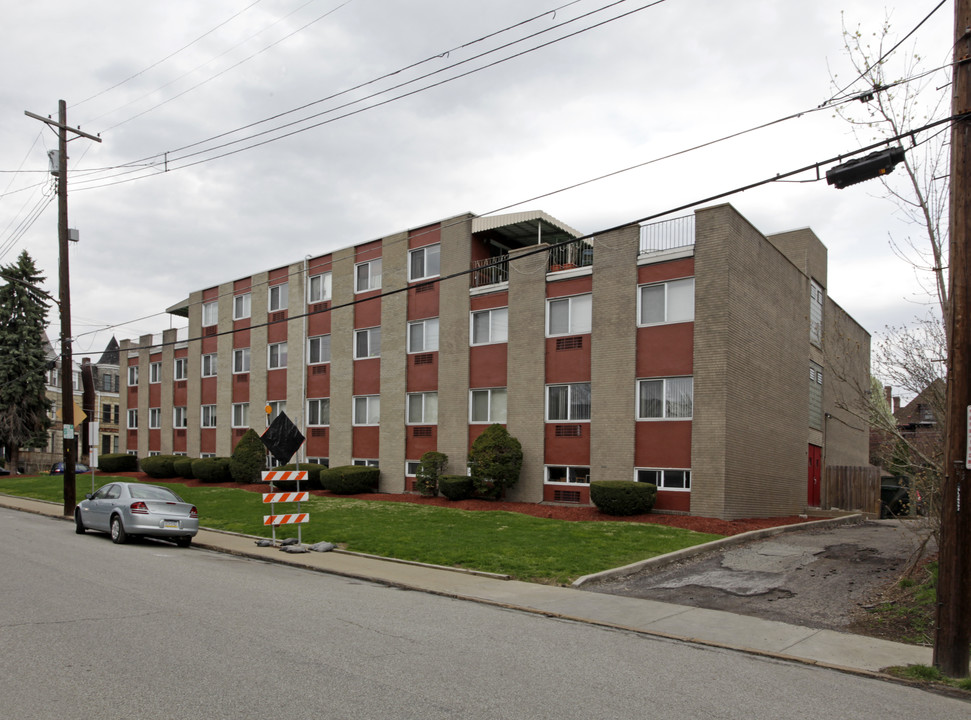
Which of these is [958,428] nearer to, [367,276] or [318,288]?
[367,276]

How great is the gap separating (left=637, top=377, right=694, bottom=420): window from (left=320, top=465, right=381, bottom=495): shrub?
11.4 metres

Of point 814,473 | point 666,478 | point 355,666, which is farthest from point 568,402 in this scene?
point 355,666

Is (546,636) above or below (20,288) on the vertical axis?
below

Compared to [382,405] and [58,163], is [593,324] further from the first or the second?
[58,163]

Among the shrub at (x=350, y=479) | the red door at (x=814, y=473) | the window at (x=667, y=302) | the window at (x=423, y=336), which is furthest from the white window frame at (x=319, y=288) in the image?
the red door at (x=814, y=473)

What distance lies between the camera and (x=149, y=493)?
17.0 metres

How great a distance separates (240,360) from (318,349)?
674 centimetres

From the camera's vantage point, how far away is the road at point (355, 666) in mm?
5832

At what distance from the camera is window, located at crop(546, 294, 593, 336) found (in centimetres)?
2252

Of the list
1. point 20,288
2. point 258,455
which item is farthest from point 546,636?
point 20,288

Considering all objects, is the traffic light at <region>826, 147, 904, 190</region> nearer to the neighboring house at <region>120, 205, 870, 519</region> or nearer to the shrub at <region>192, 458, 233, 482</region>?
the neighboring house at <region>120, 205, 870, 519</region>

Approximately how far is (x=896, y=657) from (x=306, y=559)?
1047 centimetres

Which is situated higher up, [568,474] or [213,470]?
[568,474]

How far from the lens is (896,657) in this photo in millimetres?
8188
